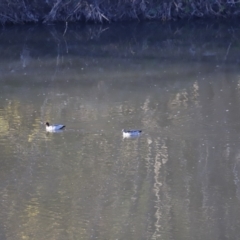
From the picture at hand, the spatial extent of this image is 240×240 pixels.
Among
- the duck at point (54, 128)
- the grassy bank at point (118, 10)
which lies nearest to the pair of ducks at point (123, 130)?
the duck at point (54, 128)

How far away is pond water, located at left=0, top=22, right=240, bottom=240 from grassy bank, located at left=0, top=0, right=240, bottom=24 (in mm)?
3805

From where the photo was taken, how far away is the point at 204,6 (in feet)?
69.6

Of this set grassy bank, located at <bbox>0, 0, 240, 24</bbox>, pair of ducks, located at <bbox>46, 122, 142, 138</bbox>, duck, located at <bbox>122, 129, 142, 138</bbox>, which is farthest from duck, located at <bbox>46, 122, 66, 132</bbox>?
grassy bank, located at <bbox>0, 0, 240, 24</bbox>

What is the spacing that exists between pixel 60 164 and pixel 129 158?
90 centimetres

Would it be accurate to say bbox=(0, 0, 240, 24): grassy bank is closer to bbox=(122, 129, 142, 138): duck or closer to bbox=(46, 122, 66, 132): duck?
bbox=(46, 122, 66, 132): duck

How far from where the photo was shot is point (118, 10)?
2111cm

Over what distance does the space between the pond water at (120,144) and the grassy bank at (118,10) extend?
150 inches

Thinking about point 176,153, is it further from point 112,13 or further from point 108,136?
point 112,13

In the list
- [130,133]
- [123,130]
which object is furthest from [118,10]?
[130,133]

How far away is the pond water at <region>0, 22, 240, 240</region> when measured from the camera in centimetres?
803

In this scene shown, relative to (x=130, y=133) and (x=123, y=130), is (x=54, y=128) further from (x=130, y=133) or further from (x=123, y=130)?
(x=130, y=133)

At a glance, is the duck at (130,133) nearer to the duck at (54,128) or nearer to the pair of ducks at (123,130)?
the pair of ducks at (123,130)

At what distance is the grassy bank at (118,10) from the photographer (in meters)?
20.7

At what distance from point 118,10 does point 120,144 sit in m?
11.4
